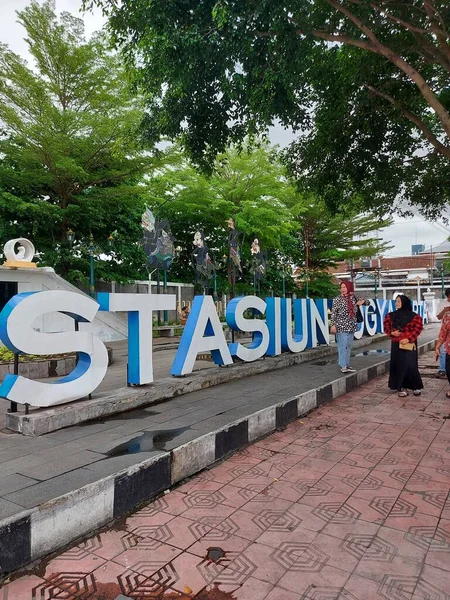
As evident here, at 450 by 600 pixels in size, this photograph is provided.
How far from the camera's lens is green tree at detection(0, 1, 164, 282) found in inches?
482

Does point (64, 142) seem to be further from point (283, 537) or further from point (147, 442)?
point (283, 537)

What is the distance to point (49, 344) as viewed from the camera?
4297mm

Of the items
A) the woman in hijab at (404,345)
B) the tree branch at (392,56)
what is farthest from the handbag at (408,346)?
the tree branch at (392,56)

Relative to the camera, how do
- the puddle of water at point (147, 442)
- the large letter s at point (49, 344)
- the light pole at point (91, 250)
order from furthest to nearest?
the light pole at point (91, 250)
the large letter s at point (49, 344)
the puddle of water at point (147, 442)

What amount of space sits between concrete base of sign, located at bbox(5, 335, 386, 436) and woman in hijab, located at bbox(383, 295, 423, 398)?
2318mm

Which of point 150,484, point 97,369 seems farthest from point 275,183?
point 150,484

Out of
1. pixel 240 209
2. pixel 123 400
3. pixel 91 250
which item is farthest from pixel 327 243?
pixel 123 400

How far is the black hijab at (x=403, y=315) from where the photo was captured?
6.56m

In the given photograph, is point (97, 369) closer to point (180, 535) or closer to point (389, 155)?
point (180, 535)

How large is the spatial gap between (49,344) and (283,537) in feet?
9.82

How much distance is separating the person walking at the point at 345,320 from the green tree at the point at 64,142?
6512 mm

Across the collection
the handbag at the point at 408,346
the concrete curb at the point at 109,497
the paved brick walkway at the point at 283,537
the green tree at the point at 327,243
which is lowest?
the paved brick walkway at the point at 283,537

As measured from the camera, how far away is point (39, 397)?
4.34 metres

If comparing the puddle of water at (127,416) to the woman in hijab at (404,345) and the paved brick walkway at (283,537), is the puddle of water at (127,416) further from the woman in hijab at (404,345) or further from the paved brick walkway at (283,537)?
the woman in hijab at (404,345)
